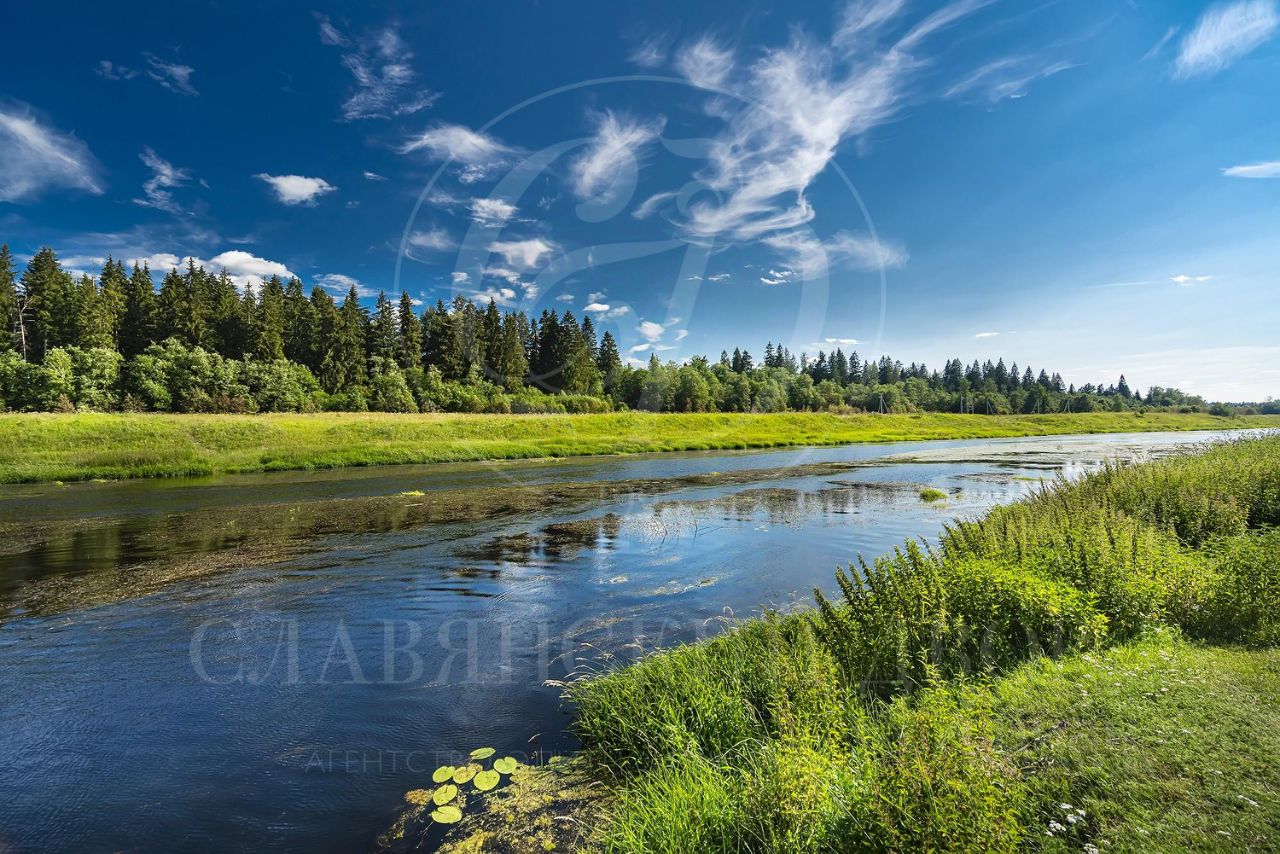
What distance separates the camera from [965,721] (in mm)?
4945

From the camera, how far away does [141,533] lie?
20.9 metres

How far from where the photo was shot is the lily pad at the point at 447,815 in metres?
6.05

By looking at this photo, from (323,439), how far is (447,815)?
52.4 metres

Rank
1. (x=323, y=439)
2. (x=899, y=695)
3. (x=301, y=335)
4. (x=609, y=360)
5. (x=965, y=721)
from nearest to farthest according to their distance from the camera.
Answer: (x=965, y=721) → (x=899, y=695) → (x=323, y=439) → (x=301, y=335) → (x=609, y=360)

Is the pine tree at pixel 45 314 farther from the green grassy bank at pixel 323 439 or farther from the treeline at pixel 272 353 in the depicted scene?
the green grassy bank at pixel 323 439

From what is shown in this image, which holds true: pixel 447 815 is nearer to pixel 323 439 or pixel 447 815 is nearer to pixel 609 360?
pixel 323 439

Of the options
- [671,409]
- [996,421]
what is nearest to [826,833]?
[671,409]

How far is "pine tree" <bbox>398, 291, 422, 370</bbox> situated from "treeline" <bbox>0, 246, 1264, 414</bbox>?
0.23m

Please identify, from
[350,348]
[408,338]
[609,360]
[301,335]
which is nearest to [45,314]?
[301,335]

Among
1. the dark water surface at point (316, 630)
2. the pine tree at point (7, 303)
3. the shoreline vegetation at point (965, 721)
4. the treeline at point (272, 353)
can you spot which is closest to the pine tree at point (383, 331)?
the treeline at point (272, 353)

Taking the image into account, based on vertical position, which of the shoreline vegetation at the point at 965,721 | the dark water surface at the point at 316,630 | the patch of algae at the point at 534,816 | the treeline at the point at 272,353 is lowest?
the dark water surface at the point at 316,630

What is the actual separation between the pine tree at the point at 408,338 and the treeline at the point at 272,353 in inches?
9.0

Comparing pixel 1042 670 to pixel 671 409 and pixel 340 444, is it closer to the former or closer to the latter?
pixel 340 444

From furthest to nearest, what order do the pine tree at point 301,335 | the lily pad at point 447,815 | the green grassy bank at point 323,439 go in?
the pine tree at point 301,335, the green grassy bank at point 323,439, the lily pad at point 447,815
